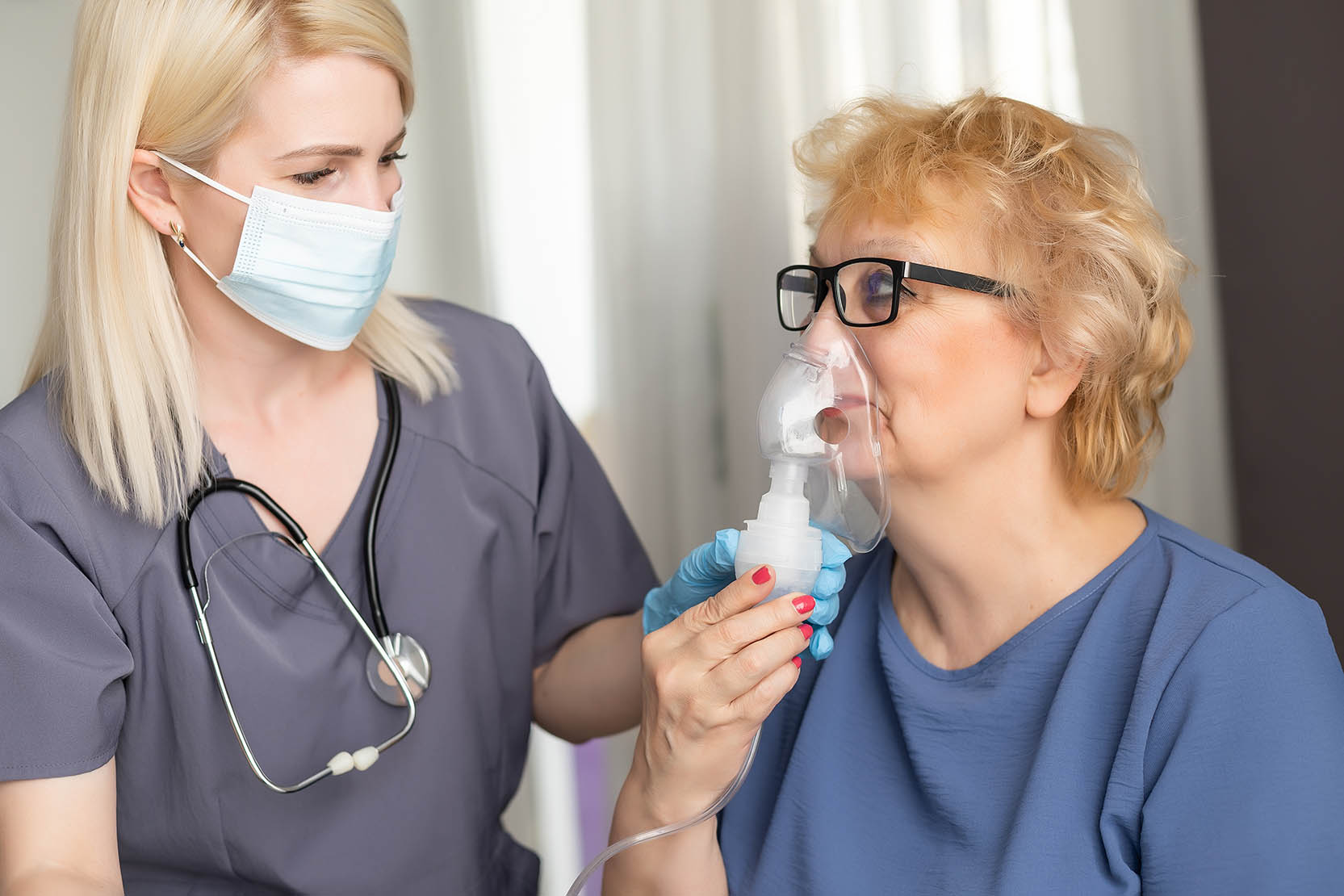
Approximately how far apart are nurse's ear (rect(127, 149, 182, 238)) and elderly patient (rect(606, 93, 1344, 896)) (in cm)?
77

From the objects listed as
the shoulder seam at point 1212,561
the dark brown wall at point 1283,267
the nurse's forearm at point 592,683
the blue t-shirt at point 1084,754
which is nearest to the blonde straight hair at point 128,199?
the nurse's forearm at point 592,683

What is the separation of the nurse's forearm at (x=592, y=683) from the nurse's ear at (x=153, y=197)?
80 cm

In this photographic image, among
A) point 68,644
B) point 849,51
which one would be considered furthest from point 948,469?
point 68,644

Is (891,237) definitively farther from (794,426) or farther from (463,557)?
(463,557)

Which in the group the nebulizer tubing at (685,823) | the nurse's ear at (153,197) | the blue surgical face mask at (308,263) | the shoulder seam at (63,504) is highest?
the nurse's ear at (153,197)

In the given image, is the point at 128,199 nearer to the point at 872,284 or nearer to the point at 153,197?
the point at 153,197

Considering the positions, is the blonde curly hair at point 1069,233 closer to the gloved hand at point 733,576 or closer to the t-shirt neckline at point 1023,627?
the t-shirt neckline at point 1023,627

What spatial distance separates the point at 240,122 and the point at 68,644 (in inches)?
25.6

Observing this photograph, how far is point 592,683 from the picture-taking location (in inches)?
66.5

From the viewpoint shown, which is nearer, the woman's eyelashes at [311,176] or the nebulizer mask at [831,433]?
the nebulizer mask at [831,433]

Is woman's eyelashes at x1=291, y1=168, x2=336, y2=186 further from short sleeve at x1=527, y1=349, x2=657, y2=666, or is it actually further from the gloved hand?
the gloved hand

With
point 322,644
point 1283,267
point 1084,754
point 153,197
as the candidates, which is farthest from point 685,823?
point 1283,267

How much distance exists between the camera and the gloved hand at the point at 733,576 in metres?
1.25

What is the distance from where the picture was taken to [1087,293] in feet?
4.33
